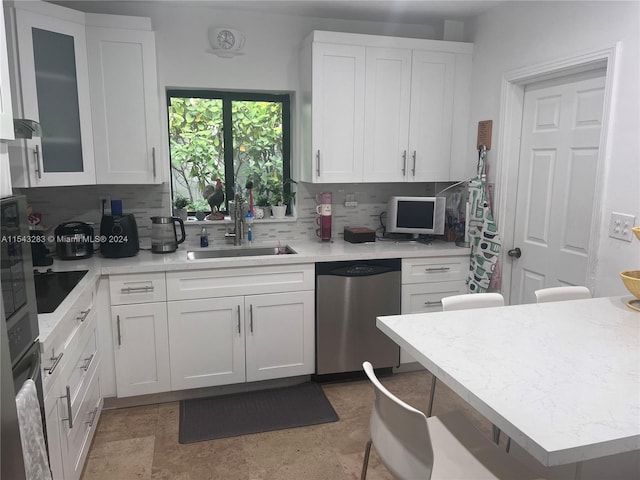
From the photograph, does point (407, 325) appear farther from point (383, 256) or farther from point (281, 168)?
point (281, 168)

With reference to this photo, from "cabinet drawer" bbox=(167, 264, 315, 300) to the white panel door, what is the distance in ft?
4.56

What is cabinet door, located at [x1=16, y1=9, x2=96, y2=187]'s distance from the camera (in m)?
2.38

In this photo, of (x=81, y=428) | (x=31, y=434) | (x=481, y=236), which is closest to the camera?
(x=31, y=434)

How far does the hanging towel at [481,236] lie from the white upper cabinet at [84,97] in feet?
6.74

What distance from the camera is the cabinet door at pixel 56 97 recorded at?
238cm

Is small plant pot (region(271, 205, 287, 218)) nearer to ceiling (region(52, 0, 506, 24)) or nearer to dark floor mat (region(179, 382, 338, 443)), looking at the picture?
dark floor mat (region(179, 382, 338, 443))

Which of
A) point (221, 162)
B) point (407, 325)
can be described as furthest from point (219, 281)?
point (407, 325)

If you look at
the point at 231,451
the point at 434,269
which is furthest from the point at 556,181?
the point at 231,451

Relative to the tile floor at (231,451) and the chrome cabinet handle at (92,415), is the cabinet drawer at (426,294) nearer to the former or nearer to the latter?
the tile floor at (231,451)

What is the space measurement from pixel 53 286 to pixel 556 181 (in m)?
2.76

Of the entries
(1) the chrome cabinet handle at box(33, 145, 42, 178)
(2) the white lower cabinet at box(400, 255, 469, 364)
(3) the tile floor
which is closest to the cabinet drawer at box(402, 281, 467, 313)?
(2) the white lower cabinet at box(400, 255, 469, 364)

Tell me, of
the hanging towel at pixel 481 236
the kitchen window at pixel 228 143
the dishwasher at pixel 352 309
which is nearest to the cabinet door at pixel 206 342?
the dishwasher at pixel 352 309

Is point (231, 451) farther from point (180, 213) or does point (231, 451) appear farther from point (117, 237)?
point (180, 213)

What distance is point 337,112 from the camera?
317cm
